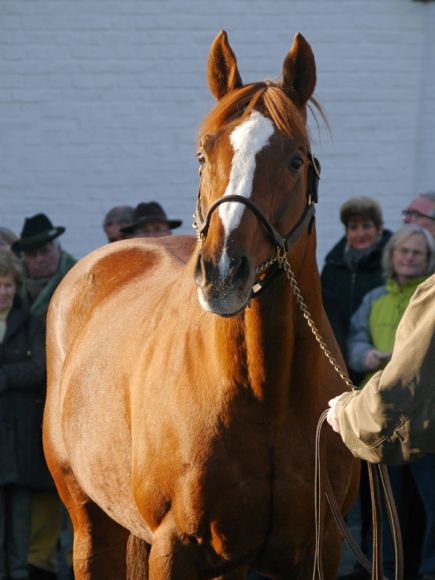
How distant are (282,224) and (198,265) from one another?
38cm

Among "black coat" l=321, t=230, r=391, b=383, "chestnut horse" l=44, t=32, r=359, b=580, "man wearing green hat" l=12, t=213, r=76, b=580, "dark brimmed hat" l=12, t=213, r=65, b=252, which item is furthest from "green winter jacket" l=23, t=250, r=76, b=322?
"chestnut horse" l=44, t=32, r=359, b=580

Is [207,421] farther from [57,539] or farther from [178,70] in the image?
[178,70]

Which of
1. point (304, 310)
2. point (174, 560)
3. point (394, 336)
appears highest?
point (304, 310)

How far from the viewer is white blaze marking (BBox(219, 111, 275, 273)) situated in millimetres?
3662

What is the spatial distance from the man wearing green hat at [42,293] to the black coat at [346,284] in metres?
1.68

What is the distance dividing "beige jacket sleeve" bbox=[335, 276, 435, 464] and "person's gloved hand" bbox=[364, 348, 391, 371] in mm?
3410

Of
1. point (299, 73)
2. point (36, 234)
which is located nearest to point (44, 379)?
point (36, 234)

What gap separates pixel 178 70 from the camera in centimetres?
1014

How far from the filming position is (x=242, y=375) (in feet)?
13.4

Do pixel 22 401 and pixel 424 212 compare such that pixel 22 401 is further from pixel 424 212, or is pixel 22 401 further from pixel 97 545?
pixel 424 212

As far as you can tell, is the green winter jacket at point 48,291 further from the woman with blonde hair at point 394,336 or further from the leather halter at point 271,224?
the leather halter at point 271,224

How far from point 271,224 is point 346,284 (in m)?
3.78

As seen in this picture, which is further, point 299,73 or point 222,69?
point 222,69

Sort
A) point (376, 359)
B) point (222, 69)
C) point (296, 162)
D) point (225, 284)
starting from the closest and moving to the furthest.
→ point (225, 284) → point (296, 162) → point (222, 69) → point (376, 359)
